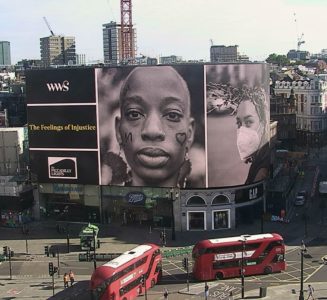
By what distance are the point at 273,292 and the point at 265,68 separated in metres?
38.0

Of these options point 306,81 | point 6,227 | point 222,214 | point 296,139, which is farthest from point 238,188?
point 306,81

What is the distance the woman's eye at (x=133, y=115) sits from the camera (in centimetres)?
8262

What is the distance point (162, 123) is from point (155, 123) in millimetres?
965

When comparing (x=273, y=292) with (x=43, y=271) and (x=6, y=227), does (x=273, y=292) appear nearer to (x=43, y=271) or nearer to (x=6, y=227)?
(x=43, y=271)

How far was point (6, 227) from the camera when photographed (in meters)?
90.2

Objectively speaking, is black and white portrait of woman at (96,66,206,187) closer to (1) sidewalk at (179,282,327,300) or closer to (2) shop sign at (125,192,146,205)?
(2) shop sign at (125,192,146,205)

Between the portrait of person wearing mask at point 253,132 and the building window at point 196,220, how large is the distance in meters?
8.16

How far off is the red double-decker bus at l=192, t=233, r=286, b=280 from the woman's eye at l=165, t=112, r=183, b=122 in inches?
926

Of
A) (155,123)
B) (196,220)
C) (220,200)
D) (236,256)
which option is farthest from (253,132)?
(236,256)

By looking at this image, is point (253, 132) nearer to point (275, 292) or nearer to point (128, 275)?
point (275, 292)

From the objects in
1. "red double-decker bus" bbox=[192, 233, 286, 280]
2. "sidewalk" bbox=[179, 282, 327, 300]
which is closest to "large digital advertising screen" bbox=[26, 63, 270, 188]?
"red double-decker bus" bbox=[192, 233, 286, 280]

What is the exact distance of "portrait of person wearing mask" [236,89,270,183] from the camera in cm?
8275

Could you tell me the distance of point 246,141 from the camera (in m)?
83.3

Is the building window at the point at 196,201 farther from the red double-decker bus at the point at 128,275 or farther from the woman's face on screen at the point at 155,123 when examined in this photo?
the red double-decker bus at the point at 128,275
